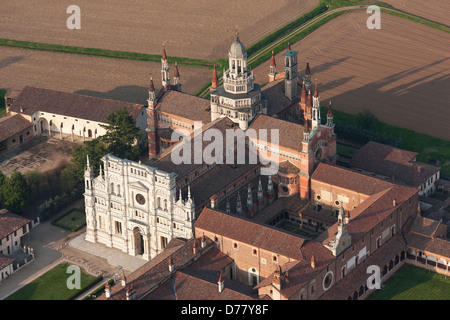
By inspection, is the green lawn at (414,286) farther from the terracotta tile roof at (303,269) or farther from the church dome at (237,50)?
the church dome at (237,50)

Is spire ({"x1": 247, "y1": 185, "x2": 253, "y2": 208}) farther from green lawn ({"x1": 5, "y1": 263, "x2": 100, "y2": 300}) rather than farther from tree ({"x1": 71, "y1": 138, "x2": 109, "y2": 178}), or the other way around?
tree ({"x1": 71, "y1": 138, "x2": 109, "y2": 178})

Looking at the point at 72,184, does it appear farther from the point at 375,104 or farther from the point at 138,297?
the point at 375,104

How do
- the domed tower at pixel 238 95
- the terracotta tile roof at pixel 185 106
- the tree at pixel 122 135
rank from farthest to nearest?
the tree at pixel 122 135, the terracotta tile roof at pixel 185 106, the domed tower at pixel 238 95

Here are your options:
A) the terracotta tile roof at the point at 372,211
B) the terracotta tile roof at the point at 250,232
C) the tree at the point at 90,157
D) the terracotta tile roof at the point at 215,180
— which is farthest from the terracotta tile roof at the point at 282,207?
the tree at the point at 90,157

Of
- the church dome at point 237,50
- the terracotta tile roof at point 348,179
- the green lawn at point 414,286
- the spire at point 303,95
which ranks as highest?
the church dome at point 237,50

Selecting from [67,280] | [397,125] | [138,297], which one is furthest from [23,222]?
[397,125]

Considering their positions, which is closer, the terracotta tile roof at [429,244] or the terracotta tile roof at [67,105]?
the terracotta tile roof at [429,244]

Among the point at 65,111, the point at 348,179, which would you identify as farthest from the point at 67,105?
the point at 348,179
